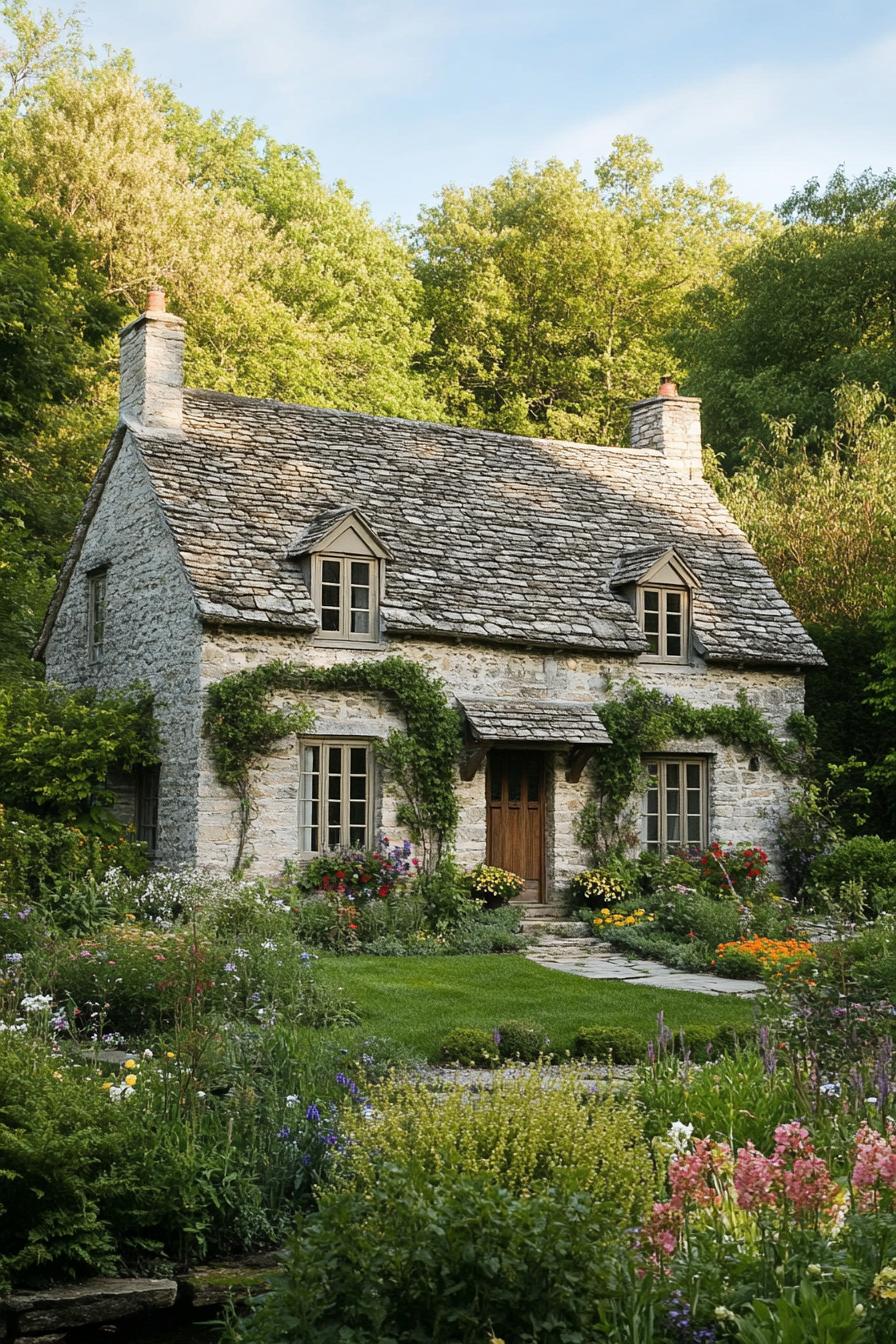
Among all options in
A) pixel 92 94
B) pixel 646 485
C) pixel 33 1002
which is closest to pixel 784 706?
pixel 646 485

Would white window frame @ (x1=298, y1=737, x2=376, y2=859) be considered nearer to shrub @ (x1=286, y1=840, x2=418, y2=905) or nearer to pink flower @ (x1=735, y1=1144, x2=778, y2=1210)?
shrub @ (x1=286, y1=840, x2=418, y2=905)

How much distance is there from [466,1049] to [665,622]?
12.0 m

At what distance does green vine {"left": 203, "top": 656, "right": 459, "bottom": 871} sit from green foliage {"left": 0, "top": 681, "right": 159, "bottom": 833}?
1438 mm

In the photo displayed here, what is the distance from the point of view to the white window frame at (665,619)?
21.0m

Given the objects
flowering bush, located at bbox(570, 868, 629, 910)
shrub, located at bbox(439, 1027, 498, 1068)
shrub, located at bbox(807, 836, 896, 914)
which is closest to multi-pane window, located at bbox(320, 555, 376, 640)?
flowering bush, located at bbox(570, 868, 629, 910)

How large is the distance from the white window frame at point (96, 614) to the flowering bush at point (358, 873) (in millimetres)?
5562

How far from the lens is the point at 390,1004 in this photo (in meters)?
12.3

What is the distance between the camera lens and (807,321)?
37.5 m

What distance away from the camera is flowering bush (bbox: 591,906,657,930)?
18.4 m

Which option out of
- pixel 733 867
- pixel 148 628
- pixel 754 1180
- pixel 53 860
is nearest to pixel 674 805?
pixel 733 867

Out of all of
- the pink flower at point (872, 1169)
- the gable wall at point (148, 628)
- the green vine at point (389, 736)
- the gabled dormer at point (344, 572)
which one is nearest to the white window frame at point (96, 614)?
the gable wall at point (148, 628)

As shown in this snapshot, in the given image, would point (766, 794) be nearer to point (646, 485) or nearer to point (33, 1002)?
point (646, 485)

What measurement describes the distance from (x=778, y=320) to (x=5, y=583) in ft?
78.8

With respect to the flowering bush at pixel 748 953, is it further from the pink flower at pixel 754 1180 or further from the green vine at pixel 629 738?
the pink flower at pixel 754 1180
